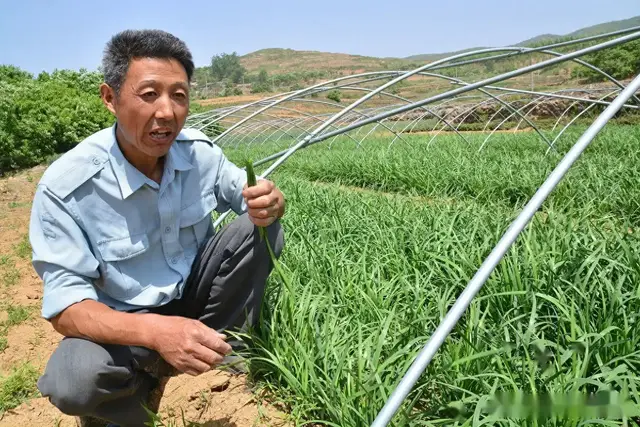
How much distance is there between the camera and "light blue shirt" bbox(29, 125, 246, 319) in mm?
1358

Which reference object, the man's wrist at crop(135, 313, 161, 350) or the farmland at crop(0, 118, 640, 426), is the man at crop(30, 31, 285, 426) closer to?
the man's wrist at crop(135, 313, 161, 350)

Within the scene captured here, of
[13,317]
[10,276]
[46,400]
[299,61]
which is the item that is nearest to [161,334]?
[46,400]

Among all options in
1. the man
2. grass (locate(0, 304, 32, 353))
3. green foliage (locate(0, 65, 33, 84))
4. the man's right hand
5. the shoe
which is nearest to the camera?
the man's right hand

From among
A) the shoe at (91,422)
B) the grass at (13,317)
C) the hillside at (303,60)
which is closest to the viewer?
the shoe at (91,422)

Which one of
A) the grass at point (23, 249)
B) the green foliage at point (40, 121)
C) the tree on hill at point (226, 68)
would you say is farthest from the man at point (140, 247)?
the tree on hill at point (226, 68)

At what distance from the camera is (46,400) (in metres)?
1.97

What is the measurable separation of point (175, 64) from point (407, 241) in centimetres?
143

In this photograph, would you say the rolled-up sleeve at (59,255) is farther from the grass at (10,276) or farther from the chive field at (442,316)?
the grass at (10,276)

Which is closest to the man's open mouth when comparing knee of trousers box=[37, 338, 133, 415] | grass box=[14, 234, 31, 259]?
knee of trousers box=[37, 338, 133, 415]

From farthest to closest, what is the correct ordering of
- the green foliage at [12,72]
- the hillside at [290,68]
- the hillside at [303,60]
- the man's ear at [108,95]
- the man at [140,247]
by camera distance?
1. the hillside at [303,60]
2. the hillside at [290,68]
3. the green foliage at [12,72]
4. the man's ear at [108,95]
5. the man at [140,247]

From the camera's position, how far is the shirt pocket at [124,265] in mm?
1474

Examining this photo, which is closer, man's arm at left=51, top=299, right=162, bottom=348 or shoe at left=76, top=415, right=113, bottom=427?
man's arm at left=51, top=299, right=162, bottom=348

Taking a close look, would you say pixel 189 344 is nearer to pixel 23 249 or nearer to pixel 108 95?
pixel 108 95

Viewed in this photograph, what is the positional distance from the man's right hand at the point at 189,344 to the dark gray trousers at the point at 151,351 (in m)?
0.25
